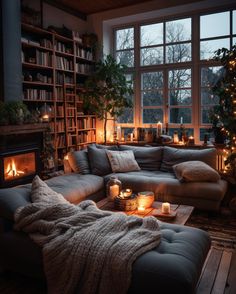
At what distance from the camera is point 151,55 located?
5.95 meters

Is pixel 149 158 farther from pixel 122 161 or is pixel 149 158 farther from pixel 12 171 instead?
pixel 12 171

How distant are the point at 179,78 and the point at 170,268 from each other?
455 centimetres

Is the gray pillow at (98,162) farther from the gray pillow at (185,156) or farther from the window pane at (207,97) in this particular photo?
the window pane at (207,97)

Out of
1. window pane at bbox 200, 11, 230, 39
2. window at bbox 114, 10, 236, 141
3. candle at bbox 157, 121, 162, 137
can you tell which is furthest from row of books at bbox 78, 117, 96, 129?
window pane at bbox 200, 11, 230, 39

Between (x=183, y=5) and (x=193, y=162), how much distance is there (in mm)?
2935

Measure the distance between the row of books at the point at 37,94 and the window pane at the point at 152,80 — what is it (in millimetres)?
1977

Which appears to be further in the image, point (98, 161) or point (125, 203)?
point (98, 161)

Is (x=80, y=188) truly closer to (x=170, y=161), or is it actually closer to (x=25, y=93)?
(x=170, y=161)

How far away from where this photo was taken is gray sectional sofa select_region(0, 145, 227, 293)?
67.2 inches

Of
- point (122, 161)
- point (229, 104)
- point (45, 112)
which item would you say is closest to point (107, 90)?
point (45, 112)

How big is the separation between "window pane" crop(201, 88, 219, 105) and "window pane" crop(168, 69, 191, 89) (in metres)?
0.32

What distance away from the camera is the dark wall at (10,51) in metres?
3.98

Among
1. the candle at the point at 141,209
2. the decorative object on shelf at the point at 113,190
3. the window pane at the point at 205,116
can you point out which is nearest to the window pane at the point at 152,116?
the window pane at the point at 205,116

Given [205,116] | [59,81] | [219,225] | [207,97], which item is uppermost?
[59,81]
